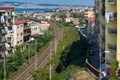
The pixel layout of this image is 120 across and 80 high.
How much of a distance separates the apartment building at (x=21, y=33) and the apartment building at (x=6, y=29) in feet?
4.93

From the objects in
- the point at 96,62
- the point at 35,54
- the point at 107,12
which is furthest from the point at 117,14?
the point at 35,54

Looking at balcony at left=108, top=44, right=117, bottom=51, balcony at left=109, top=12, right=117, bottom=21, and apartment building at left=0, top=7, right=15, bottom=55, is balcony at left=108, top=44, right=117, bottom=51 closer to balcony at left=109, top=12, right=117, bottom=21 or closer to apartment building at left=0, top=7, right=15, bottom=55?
balcony at left=109, top=12, right=117, bottom=21

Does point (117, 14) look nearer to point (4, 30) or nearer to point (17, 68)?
point (17, 68)

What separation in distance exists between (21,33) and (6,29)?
9.29 meters

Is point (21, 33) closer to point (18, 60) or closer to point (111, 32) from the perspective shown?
point (18, 60)

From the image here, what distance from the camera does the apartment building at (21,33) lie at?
2439 inches

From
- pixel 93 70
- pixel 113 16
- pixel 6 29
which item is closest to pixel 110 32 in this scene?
pixel 113 16

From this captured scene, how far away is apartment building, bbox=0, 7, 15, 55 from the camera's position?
53.8m

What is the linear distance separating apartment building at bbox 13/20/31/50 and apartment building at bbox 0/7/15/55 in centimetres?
150

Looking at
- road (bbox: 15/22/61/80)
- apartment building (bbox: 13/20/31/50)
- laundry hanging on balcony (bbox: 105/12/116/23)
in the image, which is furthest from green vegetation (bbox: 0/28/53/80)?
laundry hanging on balcony (bbox: 105/12/116/23)

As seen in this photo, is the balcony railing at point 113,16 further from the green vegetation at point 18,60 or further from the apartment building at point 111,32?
the green vegetation at point 18,60

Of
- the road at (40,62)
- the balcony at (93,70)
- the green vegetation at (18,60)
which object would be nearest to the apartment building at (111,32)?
the balcony at (93,70)

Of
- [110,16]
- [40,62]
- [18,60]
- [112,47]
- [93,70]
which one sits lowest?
[40,62]

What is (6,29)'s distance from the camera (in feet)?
186
